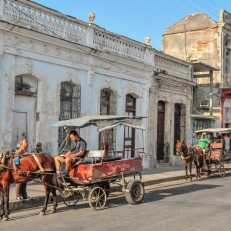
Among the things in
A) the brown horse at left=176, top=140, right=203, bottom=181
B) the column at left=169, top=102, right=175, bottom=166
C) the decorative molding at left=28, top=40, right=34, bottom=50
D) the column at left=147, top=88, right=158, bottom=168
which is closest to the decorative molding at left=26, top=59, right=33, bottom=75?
the decorative molding at left=28, top=40, right=34, bottom=50

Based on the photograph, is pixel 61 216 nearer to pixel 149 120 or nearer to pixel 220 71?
pixel 149 120

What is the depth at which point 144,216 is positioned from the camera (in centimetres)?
800

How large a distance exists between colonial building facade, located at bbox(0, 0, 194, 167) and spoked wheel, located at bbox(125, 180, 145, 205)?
4.35m

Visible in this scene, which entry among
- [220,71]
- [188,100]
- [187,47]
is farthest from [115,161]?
[187,47]

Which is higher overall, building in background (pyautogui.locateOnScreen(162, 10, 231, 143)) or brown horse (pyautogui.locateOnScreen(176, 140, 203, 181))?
building in background (pyautogui.locateOnScreen(162, 10, 231, 143))

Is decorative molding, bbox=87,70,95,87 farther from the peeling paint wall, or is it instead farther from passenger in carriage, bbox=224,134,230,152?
the peeling paint wall

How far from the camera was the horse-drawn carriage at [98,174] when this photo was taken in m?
8.80

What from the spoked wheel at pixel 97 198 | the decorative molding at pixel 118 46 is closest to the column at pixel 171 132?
the decorative molding at pixel 118 46

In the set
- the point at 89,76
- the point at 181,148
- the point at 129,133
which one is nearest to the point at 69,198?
the point at 89,76

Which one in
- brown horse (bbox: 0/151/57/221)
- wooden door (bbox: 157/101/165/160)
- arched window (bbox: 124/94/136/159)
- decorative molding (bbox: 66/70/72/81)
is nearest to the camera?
brown horse (bbox: 0/151/57/221)

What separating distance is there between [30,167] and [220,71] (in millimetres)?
18910

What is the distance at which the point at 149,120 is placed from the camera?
1794 cm

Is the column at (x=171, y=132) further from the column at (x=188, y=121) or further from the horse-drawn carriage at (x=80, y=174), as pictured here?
the horse-drawn carriage at (x=80, y=174)

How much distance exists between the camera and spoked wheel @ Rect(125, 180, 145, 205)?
9438mm
